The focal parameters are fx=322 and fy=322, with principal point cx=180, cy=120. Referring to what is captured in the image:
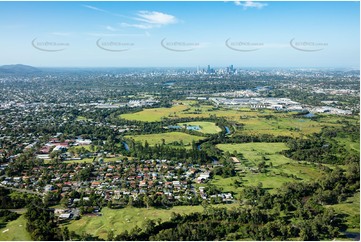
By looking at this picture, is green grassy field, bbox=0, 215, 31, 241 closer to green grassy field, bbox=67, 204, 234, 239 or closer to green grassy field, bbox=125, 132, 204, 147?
green grassy field, bbox=67, 204, 234, 239

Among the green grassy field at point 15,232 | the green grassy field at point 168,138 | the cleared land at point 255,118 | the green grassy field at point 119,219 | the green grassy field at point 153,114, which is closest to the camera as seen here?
the green grassy field at point 15,232

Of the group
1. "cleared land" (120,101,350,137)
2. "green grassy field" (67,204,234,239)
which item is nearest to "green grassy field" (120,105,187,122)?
"cleared land" (120,101,350,137)

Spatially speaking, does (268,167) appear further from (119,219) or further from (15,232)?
(15,232)

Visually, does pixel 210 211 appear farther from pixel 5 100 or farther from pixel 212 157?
pixel 5 100

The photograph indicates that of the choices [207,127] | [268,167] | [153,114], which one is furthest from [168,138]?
[153,114]

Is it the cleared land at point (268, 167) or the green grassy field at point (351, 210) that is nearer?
the green grassy field at point (351, 210)

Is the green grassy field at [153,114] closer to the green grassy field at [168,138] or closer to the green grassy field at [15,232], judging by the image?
the green grassy field at [168,138]

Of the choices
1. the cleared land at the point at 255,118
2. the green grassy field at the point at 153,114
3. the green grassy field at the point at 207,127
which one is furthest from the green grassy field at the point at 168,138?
the green grassy field at the point at 153,114
